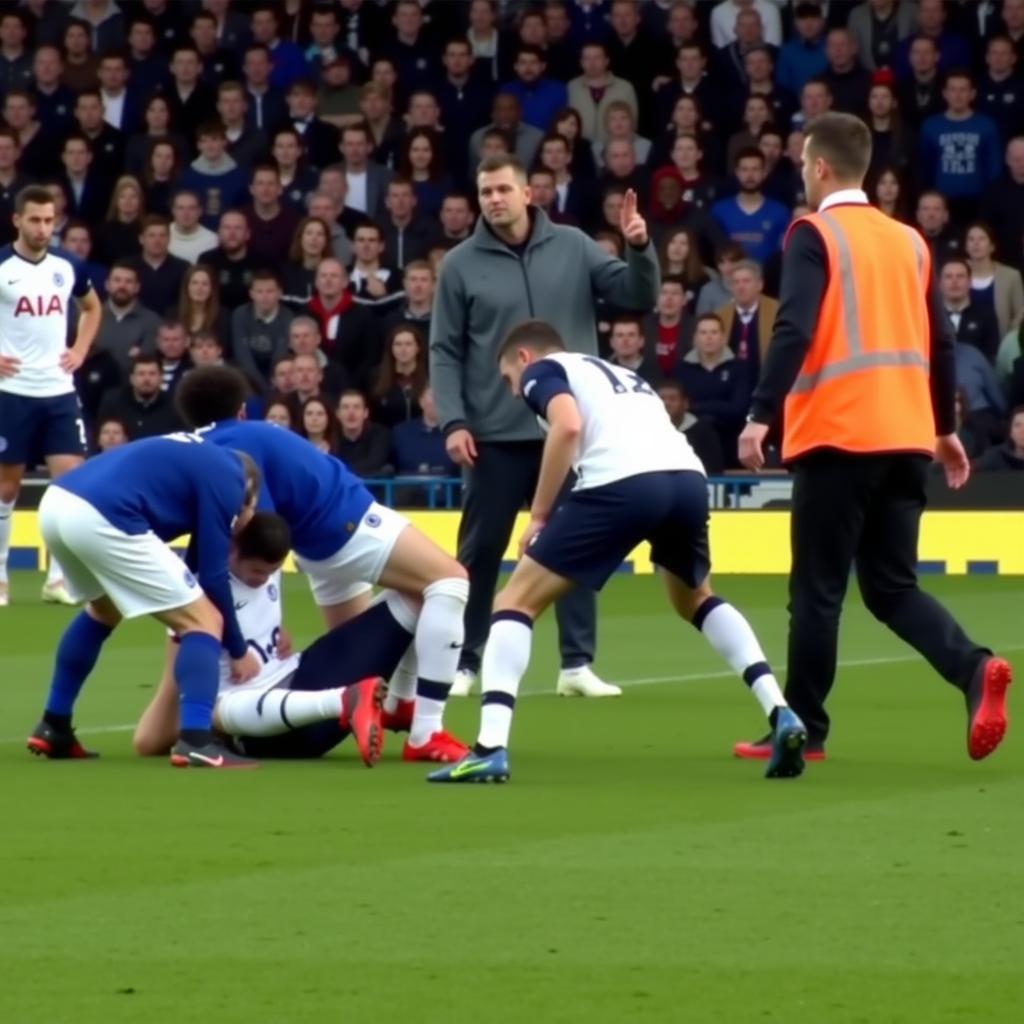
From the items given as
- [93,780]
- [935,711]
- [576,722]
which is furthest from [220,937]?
[935,711]

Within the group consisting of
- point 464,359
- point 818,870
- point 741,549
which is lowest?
point 741,549

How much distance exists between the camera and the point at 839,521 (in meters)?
9.71

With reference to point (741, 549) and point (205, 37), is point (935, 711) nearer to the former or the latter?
point (741, 549)

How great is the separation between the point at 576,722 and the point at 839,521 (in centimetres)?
227

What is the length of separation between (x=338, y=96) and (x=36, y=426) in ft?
28.2

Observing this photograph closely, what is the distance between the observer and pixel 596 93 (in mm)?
25016

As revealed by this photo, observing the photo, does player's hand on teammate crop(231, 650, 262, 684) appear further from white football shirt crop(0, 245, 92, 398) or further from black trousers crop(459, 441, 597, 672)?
white football shirt crop(0, 245, 92, 398)

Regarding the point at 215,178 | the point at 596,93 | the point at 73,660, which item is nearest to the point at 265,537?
the point at 73,660

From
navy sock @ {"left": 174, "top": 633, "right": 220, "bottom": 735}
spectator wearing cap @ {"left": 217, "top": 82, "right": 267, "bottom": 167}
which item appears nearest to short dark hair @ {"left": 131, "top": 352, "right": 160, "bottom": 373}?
spectator wearing cap @ {"left": 217, "top": 82, "right": 267, "bottom": 167}

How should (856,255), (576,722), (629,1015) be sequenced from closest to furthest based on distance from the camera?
1. (629,1015)
2. (856,255)
3. (576,722)

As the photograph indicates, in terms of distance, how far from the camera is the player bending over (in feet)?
59.1

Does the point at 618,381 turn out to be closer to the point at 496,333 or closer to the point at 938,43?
the point at 496,333

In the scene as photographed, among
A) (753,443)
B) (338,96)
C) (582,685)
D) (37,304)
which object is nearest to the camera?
(753,443)

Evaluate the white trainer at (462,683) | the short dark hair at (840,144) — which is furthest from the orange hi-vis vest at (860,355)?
the white trainer at (462,683)
